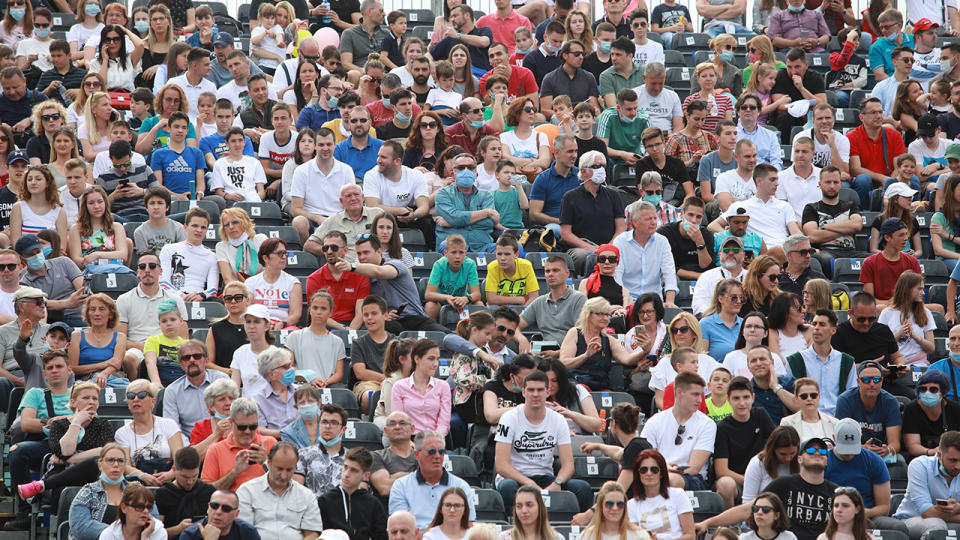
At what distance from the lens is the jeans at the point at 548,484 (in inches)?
382

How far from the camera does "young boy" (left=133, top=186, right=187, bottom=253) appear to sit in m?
12.0

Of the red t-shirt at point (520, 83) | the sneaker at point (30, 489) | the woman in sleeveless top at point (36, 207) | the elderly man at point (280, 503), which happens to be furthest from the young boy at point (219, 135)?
the elderly man at point (280, 503)

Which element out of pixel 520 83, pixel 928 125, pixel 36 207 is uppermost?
pixel 928 125

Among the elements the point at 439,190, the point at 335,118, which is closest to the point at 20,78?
the point at 335,118

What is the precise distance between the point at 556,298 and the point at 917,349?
116 inches

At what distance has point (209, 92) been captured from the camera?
14070 mm

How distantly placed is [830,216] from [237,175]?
5.38 m

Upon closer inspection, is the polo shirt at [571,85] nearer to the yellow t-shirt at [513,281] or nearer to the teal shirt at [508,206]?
the teal shirt at [508,206]

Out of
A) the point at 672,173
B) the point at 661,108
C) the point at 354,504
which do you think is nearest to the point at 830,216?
the point at 672,173

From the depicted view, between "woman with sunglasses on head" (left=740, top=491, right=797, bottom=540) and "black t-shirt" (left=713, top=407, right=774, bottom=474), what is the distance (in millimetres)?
899

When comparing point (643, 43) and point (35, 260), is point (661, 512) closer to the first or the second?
point (35, 260)

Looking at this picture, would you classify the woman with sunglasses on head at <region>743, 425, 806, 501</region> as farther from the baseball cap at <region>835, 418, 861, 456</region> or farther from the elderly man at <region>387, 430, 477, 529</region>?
the elderly man at <region>387, 430, 477, 529</region>

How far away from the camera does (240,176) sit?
43.7 ft

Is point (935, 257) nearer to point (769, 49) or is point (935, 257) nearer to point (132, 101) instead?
point (769, 49)
